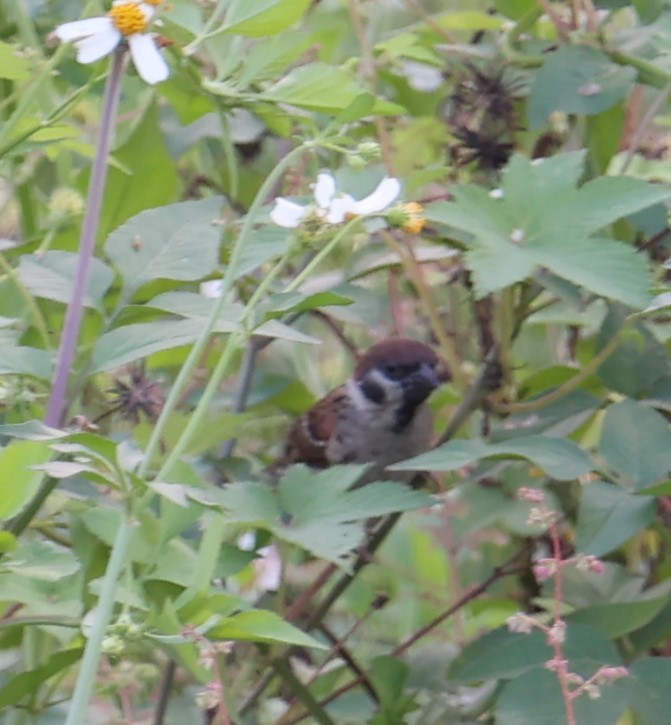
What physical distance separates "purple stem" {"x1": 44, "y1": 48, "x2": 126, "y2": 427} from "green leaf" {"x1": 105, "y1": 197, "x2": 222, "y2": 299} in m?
0.10

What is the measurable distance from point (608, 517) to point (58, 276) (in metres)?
0.41

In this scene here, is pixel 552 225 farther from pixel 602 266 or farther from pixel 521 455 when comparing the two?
pixel 521 455

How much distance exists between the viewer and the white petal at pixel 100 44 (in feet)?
2.47

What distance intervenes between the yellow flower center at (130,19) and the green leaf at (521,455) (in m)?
0.32

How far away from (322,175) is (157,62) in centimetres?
12

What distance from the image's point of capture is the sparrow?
1.54 meters

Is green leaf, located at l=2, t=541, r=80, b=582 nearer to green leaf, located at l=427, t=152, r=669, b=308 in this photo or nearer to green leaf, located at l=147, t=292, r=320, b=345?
green leaf, located at l=147, t=292, r=320, b=345

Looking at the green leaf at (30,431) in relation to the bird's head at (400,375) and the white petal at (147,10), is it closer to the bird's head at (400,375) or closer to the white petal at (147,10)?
the white petal at (147,10)

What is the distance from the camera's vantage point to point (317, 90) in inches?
34.6

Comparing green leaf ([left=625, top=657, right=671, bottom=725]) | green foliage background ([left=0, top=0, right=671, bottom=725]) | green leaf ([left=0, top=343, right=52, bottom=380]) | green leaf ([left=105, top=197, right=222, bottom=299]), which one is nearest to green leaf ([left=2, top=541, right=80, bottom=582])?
green foliage background ([left=0, top=0, right=671, bottom=725])

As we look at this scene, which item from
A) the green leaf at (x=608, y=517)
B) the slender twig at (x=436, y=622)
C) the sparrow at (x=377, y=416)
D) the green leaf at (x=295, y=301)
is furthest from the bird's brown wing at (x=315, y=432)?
the green leaf at (x=295, y=301)

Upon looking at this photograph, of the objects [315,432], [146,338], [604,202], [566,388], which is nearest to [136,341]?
[146,338]

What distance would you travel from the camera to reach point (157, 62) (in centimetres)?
77

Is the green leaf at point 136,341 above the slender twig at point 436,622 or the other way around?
above
